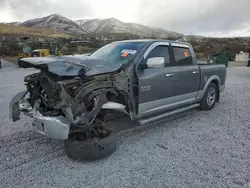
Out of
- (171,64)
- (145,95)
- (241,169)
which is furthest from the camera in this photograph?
(171,64)

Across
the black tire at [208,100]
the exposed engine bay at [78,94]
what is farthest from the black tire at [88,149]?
the black tire at [208,100]

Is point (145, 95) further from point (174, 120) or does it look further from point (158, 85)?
point (174, 120)

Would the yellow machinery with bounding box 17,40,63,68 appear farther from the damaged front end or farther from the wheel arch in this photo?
the damaged front end

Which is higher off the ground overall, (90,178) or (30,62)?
(30,62)

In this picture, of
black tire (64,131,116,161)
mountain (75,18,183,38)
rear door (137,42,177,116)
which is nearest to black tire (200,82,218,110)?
rear door (137,42,177,116)

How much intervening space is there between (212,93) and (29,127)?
4685 millimetres

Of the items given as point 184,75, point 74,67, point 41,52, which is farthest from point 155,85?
point 41,52

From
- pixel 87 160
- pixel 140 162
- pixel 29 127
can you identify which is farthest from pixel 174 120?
pixel 29 127

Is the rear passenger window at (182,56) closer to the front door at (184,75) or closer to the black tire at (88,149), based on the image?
the front door at (184,75)

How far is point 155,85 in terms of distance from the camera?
4.23 m

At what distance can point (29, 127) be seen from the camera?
4758 mm

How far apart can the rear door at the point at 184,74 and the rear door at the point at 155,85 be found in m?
0.18

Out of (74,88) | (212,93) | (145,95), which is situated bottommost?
(212,93)

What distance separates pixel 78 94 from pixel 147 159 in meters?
1.42
